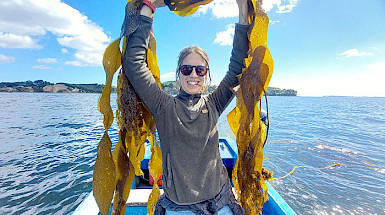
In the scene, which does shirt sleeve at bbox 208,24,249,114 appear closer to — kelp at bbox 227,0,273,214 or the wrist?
kelp at bbox 227,0,273,214

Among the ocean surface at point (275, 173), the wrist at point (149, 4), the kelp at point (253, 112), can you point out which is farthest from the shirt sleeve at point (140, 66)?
the ocean surface at point (275, 173)

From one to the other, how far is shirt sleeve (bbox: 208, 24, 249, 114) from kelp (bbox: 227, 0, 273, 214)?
2.7 inches

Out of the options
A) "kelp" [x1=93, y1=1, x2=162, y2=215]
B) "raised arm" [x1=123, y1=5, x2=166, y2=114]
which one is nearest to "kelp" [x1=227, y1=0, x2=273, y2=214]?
"raised arm" [x1=123, y1=5, x2=166, y2=114]

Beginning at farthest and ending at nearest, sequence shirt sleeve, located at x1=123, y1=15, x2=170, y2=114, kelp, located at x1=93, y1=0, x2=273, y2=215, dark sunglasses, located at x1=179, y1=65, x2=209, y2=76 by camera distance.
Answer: dark sunglasses, located at x1=179, y1=65, x2=209, y2=76 < kelp, located at x1=93, y1=0, x2=273, y2=215 < shirt sleeve, located at x1=123, y1=15, x2=170, y2=114

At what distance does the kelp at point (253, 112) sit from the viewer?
148 cm

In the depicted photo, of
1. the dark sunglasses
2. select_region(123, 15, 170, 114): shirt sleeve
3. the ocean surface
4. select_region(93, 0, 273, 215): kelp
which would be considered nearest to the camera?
select_region(123, 15, 170, 114): shirt sleeve

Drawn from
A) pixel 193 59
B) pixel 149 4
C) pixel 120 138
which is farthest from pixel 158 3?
pixel 120 138

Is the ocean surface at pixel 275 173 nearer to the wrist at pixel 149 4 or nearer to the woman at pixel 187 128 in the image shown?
the woman at pixel 187 128

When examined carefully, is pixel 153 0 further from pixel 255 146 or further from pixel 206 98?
pixel 255 146

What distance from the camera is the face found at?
5.18 feet

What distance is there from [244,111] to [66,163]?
9313 millimetres

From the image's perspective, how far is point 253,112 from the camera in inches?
61.4

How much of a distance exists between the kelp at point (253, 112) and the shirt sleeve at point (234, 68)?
0.23ft

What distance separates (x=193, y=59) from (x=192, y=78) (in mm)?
171
